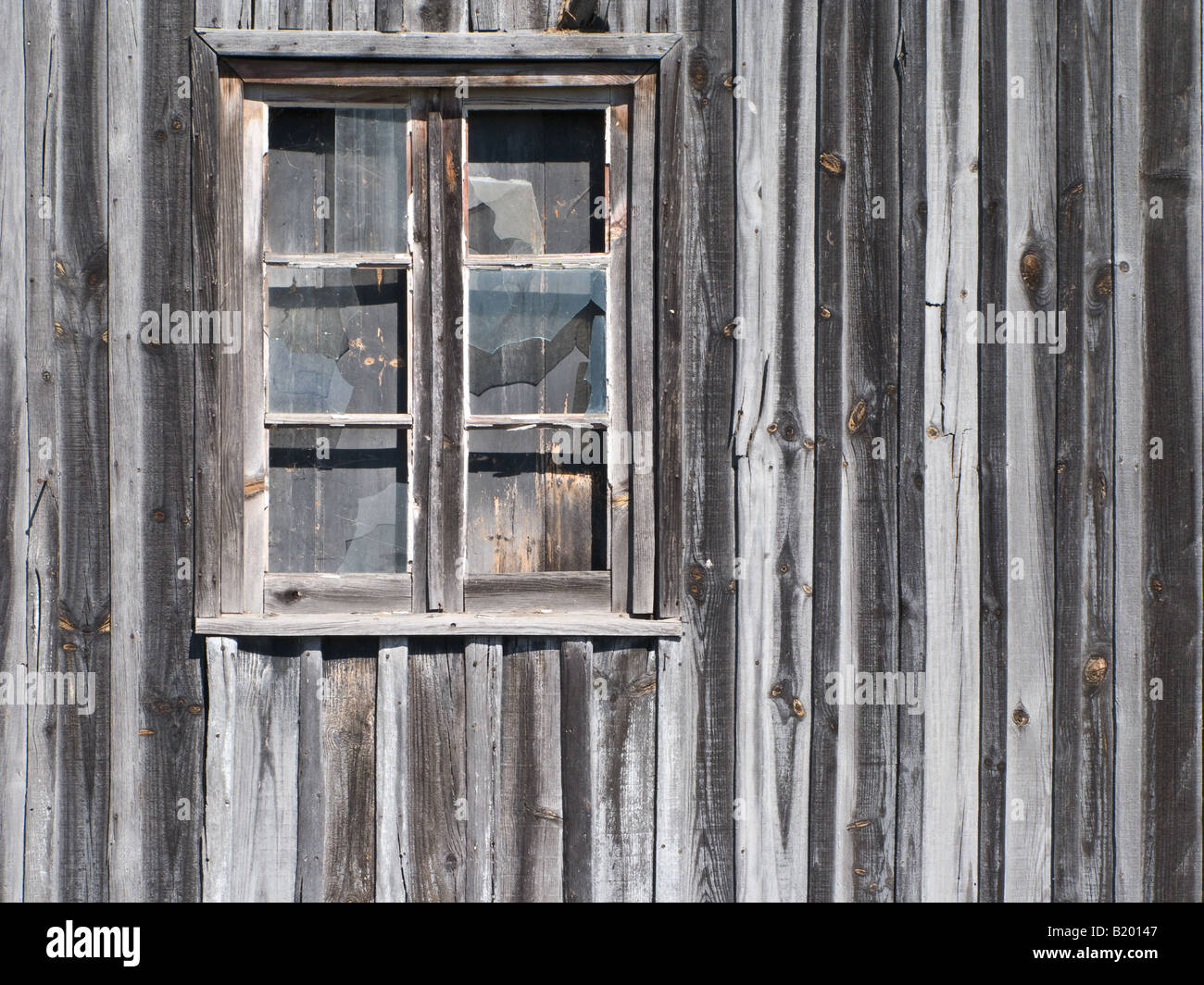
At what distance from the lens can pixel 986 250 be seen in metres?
2.49

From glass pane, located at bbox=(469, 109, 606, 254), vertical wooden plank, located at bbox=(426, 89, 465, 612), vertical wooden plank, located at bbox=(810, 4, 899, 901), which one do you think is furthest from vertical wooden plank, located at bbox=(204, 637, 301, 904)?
vertical wooden plank, located at bbox=(810, 4, 899, 901)

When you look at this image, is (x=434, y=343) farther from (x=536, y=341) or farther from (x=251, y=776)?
(x=251, y=776)

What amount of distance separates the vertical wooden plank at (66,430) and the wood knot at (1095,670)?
9.08 feet

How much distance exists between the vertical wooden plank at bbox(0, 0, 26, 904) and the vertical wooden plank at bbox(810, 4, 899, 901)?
2220mm

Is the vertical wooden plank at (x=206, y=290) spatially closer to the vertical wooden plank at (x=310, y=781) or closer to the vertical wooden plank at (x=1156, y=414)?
the vertical wooden plank at (x=310, y=781)

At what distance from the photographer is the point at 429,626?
2.44 meters

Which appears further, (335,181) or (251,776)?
(335,181)

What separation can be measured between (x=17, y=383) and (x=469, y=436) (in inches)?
49.4

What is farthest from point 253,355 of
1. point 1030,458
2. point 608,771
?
point 1030,458

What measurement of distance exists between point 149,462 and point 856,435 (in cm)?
198

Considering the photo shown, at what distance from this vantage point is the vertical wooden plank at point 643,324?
8.13ft

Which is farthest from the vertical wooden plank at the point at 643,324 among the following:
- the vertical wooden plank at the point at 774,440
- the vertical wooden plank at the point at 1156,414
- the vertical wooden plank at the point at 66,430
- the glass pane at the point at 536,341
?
the vertical wooden plank at the point at 66,430
